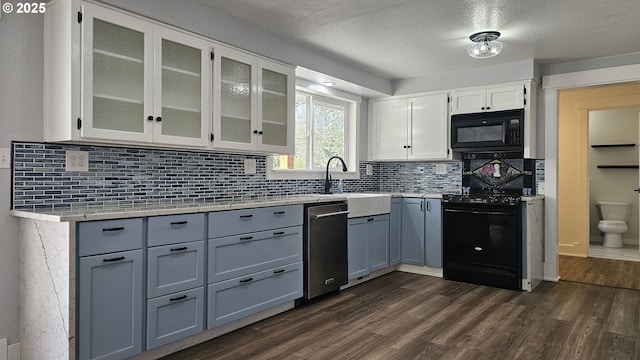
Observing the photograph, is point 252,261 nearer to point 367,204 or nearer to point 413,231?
point 367,204

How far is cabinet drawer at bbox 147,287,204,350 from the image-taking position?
2.40 meters

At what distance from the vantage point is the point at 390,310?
3.47 metres

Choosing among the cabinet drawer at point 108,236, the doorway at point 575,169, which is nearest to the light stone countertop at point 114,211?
the cabinet drawer at point 108,236

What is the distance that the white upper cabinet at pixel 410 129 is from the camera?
15.9 ft

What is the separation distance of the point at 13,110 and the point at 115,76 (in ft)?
1.79

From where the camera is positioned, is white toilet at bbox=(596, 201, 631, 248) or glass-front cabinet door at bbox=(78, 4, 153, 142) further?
white toilet at bbox=(596, 201, 631, 248)

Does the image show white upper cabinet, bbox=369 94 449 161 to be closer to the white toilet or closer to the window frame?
the window frame

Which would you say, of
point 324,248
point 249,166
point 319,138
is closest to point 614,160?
point 319,138

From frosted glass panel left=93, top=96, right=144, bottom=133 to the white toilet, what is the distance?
6.52 meters

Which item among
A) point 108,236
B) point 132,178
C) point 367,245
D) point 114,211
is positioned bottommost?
point 367,245

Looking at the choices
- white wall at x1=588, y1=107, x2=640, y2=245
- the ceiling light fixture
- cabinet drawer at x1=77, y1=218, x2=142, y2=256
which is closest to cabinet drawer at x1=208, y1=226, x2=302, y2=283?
cabinet drawer at x1=77, y1=218, x2=142, y2=256

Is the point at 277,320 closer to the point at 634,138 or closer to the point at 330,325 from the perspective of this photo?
the point at 330,325

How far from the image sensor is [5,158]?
7.52 feet

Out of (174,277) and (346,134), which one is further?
(346,134)
